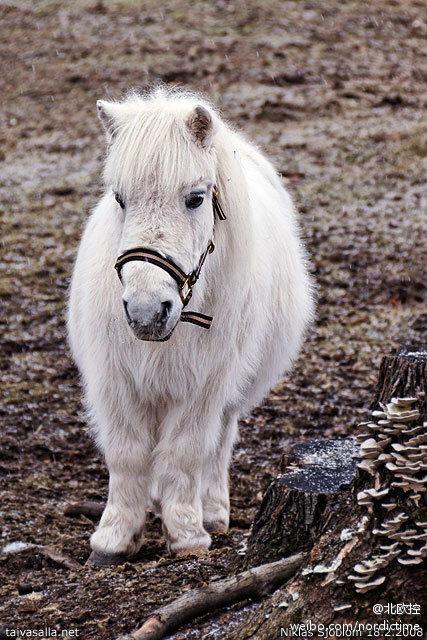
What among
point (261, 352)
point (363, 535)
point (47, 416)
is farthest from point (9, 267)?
point (363, 535)

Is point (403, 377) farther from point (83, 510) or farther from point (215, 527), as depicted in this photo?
point (83, 510)

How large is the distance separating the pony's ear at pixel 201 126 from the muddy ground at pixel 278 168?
176 centimetres

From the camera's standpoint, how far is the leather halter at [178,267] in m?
2.81

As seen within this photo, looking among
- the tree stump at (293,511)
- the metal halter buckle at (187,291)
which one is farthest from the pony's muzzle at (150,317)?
the tree stump at (293,511)

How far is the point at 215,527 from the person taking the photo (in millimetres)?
4199

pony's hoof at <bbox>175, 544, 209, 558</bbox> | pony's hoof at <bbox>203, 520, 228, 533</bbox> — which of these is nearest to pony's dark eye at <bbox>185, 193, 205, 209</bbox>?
pony's hoof at <bbox>175, 544, 209, 558</bbox>

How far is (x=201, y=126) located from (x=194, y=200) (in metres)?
0.32

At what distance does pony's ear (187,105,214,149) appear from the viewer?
3088 mm

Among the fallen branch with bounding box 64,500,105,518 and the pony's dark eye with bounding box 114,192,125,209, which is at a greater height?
the pony's dark eye with bounding box 114,192,125,209

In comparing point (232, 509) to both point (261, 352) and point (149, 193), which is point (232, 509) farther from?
point (149, 193)

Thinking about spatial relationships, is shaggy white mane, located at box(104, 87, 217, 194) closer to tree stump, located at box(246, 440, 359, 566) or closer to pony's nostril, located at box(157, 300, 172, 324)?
pony's nostril, located at box(157, 300, 172, 324)

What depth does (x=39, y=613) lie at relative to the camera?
9.93 ft

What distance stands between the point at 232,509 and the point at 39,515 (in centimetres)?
114

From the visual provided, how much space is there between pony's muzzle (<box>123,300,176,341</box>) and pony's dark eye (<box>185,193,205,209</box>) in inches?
17.7
